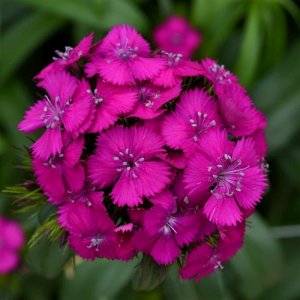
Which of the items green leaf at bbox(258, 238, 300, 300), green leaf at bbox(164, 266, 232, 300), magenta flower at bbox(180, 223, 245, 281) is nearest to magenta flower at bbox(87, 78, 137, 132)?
magenta flower at bbox(180, 223, 245, 281)

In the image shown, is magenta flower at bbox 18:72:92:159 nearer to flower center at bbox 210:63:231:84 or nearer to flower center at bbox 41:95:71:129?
flower center at bbox 41:95:71:129

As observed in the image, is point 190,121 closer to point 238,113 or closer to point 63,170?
point 238,113

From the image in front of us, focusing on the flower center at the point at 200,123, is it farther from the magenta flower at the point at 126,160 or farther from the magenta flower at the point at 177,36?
the magenta flower at the point at 177,36

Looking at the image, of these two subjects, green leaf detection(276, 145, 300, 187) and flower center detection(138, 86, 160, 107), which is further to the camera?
green leaf detection(276, 145, 300, 187)

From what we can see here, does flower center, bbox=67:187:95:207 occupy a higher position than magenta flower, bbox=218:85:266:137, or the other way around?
magenta flower, bbox=218:85:266:137

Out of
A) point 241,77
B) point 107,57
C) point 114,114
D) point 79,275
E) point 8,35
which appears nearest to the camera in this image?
point 114,114

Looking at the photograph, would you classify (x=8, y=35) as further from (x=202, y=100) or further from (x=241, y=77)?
(x=202, y=100)

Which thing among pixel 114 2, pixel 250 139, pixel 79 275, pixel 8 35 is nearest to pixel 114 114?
pixel 250 139
